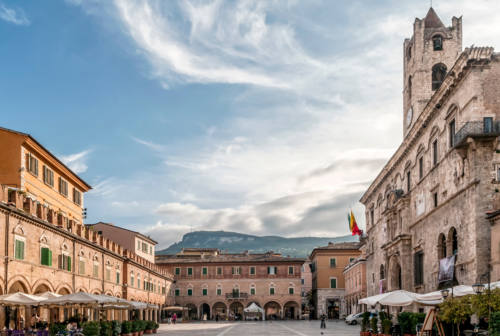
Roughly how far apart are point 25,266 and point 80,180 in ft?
55.0

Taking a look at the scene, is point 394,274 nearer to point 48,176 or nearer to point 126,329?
point 126,329

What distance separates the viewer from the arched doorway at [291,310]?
290ft

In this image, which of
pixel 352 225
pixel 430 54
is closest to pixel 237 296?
pixel 352 225

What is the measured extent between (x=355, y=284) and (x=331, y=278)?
15.4 m

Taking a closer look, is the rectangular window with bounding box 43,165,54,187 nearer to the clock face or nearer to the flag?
the clock face

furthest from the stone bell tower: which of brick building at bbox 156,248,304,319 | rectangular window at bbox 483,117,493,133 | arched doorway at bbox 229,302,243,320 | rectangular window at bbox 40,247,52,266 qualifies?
arched doorway at bbox 229,302,243,320

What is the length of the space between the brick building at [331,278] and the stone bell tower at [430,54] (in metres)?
49.4

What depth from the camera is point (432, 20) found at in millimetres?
45219

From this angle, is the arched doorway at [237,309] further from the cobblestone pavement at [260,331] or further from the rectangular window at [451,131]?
the rectangular window at [451,131]

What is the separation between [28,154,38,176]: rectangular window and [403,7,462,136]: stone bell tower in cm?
2632

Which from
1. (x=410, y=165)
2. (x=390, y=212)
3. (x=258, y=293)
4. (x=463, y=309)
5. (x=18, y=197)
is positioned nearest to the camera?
(x=463, y=309)

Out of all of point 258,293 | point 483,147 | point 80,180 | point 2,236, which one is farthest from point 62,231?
point 258,293

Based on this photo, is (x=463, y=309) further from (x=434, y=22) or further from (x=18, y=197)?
(x=434, y=22)

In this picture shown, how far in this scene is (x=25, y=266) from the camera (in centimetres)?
2919
